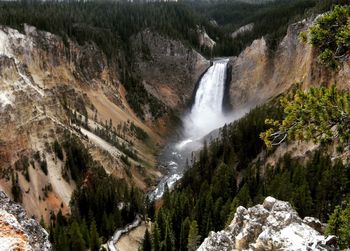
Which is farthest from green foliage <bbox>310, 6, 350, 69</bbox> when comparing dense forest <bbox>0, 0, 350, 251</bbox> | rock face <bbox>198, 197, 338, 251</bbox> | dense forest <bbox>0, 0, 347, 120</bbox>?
dense forest <bbox>0, 0, 347, 120</bbox>

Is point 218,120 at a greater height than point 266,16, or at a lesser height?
lesser

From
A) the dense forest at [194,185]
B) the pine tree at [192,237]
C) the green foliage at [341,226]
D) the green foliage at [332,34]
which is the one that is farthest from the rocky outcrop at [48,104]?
the green foliage at [332,34]

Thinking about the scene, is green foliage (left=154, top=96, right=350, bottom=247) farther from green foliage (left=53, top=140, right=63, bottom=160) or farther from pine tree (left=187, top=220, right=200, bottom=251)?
green foliage (left=53, top=140, right=63, bottom=160)

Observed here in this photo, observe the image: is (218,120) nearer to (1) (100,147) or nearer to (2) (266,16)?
(1) (100,147)

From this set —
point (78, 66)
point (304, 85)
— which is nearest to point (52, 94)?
point (78, 66)

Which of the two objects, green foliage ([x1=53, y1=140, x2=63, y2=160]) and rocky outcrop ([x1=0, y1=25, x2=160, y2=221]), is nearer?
rocky outcrop ([x1=0, y1=25, x2=160, y2=221])

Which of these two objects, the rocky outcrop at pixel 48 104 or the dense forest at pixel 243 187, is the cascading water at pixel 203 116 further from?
the dense forest at pixel 243 187
